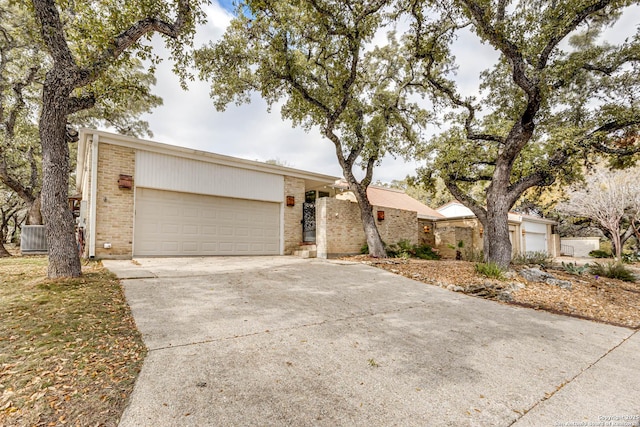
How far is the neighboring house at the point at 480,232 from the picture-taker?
49.8ft

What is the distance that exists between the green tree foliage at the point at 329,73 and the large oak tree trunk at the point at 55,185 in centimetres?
460

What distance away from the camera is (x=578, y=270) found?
29.3 ft

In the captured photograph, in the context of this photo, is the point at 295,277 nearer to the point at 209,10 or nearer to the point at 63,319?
the point at 63,319

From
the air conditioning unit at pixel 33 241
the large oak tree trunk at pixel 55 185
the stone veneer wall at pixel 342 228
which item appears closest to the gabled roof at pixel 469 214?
the stone veneer wall at pixel 342 228

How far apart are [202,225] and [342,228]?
506 centimetres

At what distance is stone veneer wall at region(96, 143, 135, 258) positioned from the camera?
8281mm

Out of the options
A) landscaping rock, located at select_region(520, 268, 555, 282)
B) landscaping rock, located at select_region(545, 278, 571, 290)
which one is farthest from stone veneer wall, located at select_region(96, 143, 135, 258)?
landscaping rock, located at select_region(545, 278, 571, 290)

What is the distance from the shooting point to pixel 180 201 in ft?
32.1

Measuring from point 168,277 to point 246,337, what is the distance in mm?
3449

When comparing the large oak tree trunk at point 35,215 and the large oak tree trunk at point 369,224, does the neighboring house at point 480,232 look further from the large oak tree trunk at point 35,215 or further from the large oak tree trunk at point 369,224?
the large oak tree trunk at point 35,215

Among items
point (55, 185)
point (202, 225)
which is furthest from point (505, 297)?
point (202, 225)

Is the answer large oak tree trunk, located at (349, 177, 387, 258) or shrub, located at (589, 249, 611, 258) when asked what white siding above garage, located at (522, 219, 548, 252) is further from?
large oak tree trunk, located at (349, 177, 387, 258)

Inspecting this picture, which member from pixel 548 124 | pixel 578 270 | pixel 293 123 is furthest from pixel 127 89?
pixel 578 270

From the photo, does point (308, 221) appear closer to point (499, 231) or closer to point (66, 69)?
point (499, 231)
